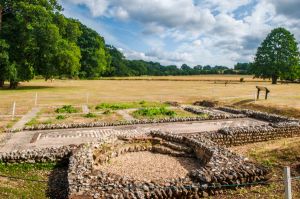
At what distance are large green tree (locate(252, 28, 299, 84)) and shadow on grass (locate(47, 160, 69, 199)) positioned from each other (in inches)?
2374

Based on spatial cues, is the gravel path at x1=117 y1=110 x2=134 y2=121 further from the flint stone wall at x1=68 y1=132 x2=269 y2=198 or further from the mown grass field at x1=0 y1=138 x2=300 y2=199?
the flint stone wall at x1=68 y1=132 x2=269 y2=198

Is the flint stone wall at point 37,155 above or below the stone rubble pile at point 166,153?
below

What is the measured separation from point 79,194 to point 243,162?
634 cm

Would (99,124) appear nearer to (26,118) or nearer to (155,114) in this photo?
(155,114)

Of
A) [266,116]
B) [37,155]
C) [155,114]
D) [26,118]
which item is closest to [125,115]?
[155,114]

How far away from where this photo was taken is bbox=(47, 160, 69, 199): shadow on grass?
11.8 metres

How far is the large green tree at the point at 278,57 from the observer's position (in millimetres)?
67750

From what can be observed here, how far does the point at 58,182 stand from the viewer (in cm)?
1317

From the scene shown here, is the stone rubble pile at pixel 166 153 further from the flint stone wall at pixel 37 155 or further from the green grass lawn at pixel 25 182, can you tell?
the green grass lawn at pixel 25 182

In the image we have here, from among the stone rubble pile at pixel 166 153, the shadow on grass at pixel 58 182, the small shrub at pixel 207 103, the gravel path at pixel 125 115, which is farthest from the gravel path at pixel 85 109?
the shadow on grass at pixel 58 182

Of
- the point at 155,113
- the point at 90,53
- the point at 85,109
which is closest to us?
the point at 155,113

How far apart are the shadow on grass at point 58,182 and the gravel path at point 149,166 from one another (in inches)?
65.6

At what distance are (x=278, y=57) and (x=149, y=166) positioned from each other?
6067cm

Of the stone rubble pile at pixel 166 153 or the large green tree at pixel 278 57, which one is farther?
the large green tree at pixel 278 57
